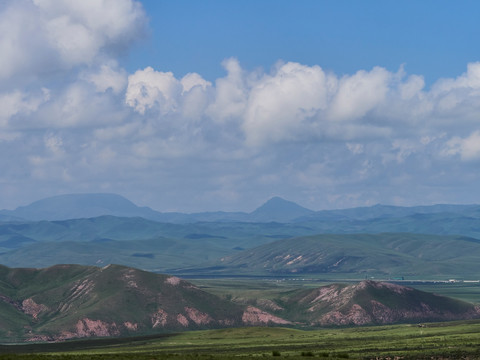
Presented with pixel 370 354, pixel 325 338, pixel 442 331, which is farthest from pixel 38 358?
pixel 442 331

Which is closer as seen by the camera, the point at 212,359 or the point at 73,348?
the point at 212,359

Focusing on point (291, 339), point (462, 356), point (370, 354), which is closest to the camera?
point (462, 356)

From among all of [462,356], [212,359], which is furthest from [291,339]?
[212,359]

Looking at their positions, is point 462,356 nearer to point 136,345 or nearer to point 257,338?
point 257,338

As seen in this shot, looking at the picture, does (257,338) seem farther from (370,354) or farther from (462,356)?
(462,356)

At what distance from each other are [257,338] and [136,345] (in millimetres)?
31301

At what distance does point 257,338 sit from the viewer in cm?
19562

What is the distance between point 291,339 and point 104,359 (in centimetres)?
8838

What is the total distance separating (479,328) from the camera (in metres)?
199

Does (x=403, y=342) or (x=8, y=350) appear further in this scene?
(x=8, y=350)

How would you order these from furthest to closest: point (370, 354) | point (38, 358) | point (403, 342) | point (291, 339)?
point (291, 339)
point (403, 342)
point (370, 354)
point (38, 358)

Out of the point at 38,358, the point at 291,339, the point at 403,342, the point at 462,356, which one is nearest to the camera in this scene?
the point at 38,358

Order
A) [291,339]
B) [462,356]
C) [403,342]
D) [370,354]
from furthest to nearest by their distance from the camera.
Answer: [291,339], [403,342], [370,354], [462,356]

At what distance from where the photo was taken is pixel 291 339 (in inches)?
7505
